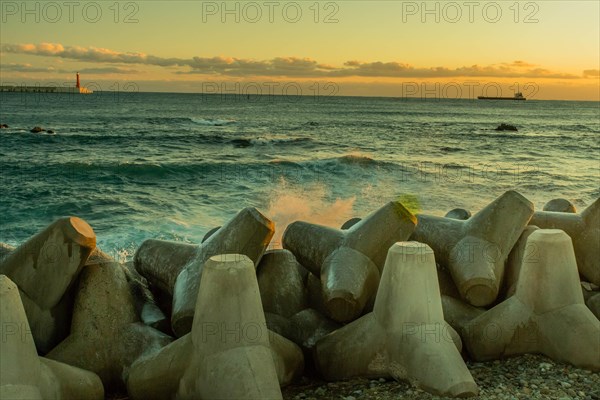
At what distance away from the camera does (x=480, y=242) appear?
498 centimetres

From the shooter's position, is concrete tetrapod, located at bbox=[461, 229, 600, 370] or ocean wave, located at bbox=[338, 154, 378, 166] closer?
concrete tetrapod, located at bbox=[461, 229, 600, 370]

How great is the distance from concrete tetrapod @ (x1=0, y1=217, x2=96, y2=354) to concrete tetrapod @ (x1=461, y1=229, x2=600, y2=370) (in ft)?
8.76

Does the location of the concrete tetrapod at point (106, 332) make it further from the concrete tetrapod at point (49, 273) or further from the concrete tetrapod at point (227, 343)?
the concrete tetrapod at point (227, 343)

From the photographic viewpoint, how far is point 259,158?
24422mm

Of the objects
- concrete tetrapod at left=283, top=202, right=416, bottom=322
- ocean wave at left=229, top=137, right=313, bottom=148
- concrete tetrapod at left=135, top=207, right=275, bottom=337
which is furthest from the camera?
ocean wave at left=229, top=137, right=313, bottom=148

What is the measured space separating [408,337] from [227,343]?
1099 millimetres

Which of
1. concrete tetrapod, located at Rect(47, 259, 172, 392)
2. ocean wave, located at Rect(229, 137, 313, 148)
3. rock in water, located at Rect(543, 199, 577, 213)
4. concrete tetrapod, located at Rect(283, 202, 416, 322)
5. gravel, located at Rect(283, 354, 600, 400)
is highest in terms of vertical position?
ocean wave, located at Rect(229, 137, 313, 148)

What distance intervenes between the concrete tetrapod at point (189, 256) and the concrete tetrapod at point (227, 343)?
24.0 inches

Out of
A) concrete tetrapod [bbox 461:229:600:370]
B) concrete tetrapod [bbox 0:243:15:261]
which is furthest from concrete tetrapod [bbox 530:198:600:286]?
concrete tetrapod [bbox 0:243:15:261]

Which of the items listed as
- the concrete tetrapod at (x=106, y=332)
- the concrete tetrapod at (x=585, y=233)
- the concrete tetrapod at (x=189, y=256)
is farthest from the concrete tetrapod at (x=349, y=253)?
the concrete tetrapod at (x=585, y=233)

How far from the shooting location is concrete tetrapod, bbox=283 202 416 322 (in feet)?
14.6

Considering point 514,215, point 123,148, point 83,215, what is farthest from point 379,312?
point 123,148

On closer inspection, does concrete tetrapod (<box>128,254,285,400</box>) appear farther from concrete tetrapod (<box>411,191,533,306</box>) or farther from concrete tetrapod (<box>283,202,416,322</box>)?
concrete tetrapod (<box>411,191,533,306</box>)

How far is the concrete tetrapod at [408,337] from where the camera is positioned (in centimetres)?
371
